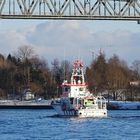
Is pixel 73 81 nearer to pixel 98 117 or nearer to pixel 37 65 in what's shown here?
pixel 98 117

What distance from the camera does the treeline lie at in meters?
178

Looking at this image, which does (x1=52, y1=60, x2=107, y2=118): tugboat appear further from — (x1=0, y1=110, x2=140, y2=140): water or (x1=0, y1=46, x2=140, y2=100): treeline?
(x1=0, y1=46, x2=140, y2=100): treeline

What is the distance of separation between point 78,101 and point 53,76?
92.7 meters

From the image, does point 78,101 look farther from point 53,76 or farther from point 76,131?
point 53,76

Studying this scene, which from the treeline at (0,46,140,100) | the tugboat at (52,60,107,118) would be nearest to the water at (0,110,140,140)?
the tugboat at (52,60,107,118)

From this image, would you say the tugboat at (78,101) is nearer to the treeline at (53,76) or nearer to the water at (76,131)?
the water at (76,131)

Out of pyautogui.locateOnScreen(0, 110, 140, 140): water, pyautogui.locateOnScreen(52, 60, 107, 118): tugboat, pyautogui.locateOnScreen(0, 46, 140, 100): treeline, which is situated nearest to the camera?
pyautogui.locateOnScreen(0, 110, 140, 140): water

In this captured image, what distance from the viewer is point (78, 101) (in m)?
100

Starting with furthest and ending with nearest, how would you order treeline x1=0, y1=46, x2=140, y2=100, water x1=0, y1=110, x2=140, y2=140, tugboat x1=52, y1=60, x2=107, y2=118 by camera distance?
treeline x1=0, y1=46, x2=140, y2=100 < tugboat x1=52, y1=60, x2=107, y2=118 < water x1=0, y1=110, x2=140, y2=140

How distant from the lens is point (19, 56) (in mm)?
196000

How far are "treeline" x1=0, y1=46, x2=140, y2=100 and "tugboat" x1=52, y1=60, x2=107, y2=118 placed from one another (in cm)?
6803

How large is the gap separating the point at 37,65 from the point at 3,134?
412ft

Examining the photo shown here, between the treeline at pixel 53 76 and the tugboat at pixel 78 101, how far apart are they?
68.0 meters

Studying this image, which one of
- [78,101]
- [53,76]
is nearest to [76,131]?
[78,101]
